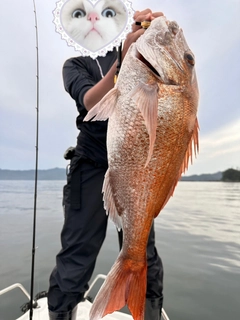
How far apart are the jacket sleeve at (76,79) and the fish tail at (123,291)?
0.91 m

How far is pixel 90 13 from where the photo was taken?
49.8 inches

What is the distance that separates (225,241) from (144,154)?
847 cm

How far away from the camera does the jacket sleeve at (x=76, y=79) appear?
5.04 feet

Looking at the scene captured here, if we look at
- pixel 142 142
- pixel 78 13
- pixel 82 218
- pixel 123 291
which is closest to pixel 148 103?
pixel 142 142

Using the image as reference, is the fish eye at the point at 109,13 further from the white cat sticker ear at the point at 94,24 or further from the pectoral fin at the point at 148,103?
the pectoral fin at the point at 148,103

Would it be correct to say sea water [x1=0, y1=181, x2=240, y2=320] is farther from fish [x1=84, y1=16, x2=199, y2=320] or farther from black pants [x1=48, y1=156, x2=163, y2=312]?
fish [x1=84, y1=16, x2=199, y2=320]

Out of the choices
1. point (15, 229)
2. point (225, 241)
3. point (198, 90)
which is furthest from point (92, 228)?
point (15, 229)

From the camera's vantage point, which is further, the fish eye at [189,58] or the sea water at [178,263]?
the sea water at [178,263]

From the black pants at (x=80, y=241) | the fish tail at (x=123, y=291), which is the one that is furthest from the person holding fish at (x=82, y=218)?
the fish tail at (x=123, y=291)

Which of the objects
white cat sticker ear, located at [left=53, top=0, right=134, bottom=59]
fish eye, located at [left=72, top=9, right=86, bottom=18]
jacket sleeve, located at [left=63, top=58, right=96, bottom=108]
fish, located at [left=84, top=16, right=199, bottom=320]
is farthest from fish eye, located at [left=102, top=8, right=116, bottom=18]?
jacket sleeve, located at [left=63, top=58, right=96, bottom=108]

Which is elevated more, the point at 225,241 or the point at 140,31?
the point at 140,31

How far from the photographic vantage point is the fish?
3.62ft

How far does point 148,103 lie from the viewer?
1.08 meters

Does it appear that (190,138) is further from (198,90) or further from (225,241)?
(225,241)
